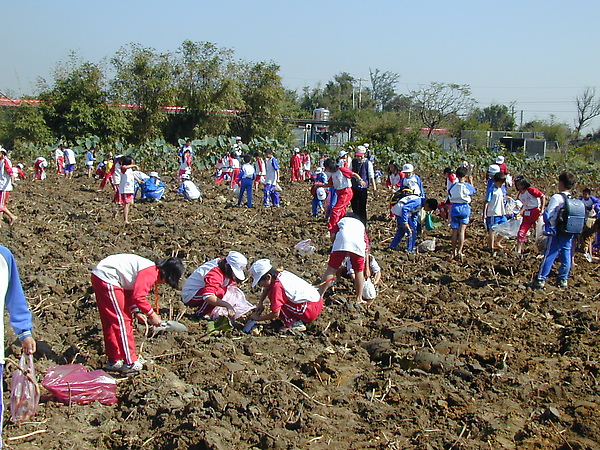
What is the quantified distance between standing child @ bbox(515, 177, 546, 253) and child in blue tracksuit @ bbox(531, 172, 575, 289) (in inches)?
49.1

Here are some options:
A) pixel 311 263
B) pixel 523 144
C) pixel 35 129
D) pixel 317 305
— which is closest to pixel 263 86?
pixel 35 129

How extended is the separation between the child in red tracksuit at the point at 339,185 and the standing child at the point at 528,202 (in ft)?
9.35

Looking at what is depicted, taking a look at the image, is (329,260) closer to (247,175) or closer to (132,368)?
Answer: (132,368)

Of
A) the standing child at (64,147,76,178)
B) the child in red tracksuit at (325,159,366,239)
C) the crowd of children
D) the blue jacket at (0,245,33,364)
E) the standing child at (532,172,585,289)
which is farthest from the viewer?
the standing child at (64,147,76,178)

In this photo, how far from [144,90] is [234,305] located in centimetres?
3136

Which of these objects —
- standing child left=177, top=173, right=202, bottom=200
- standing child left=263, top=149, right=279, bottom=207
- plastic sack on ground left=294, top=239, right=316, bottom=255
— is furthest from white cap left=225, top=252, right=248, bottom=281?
standing child left=177, top=173, right=202, bottom=200

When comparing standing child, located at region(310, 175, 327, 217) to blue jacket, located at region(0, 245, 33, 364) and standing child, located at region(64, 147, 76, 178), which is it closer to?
blue jacket, located at region(0, 245, 33, 364)

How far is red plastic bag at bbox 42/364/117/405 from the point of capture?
463cm

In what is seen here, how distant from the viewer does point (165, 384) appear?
197 inches

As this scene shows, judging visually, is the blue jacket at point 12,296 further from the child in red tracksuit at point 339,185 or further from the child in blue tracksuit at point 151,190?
the child in blue tracksuit at point 151,190

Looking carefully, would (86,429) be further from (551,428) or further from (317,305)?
(551,428)

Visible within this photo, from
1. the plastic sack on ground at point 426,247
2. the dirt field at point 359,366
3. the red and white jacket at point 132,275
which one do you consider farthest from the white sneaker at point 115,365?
the plastic sack on ground at point 426,247

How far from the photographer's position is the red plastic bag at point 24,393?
406 cm

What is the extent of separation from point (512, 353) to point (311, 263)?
4.14 m
